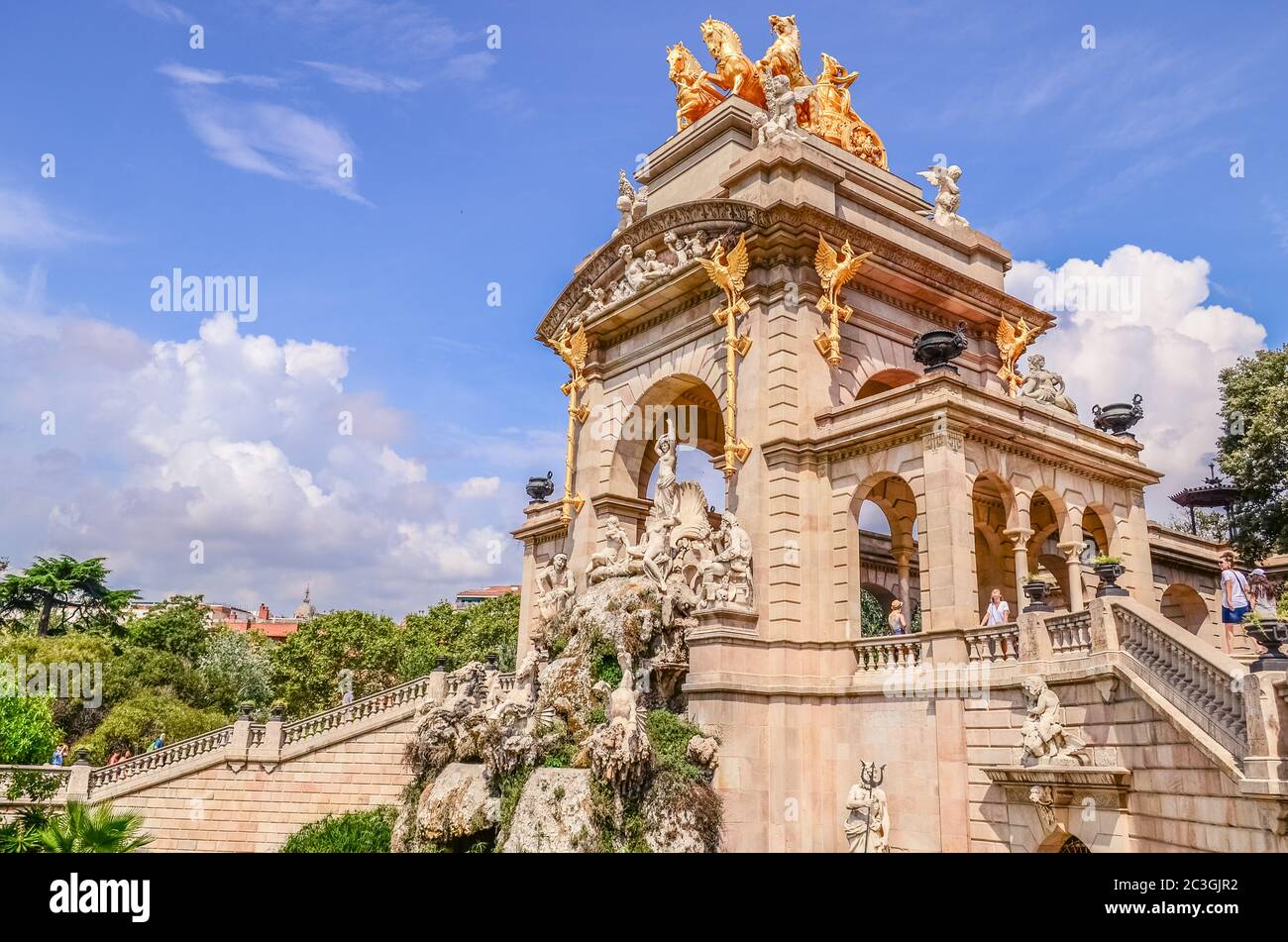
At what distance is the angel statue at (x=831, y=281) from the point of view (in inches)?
868

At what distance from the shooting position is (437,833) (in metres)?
18.7

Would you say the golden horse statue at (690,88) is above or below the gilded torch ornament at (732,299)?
above

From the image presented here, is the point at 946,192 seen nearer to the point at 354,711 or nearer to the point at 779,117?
the point at 779,117

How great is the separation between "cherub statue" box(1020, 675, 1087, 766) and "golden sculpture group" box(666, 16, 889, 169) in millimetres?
18933

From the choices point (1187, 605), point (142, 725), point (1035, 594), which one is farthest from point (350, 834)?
point (1187, 605)

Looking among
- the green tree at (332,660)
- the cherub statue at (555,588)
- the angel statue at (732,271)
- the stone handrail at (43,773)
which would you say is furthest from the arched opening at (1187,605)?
the green tree at (332,660)

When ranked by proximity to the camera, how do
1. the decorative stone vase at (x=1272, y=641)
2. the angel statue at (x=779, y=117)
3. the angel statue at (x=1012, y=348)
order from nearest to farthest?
the decorative stone vase at (x=1272, y=641) → the angel statue at (x=779, y=117) → the angel statue at (x=1012, y=348)

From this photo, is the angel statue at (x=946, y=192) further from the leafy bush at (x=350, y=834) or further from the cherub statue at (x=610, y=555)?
the leafy bush at (x=350, y=834)

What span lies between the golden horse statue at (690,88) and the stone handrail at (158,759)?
929 inches

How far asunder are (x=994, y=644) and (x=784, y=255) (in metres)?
10.5

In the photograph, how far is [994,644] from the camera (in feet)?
54.7

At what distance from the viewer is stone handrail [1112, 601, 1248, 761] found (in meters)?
11.0
